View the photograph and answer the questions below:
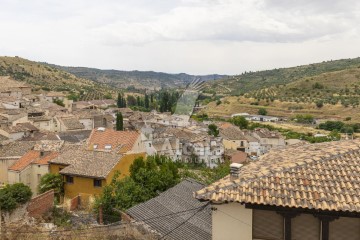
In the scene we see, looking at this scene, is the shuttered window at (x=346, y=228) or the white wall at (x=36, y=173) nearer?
the shuttered window at (x=346, y=228)

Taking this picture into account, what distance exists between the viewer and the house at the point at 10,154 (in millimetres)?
28078

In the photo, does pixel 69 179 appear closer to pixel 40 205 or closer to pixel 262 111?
pixel 40 205

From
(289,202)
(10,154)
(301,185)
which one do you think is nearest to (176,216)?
(301,185)

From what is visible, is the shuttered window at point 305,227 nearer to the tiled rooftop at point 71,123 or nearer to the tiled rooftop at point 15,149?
the tiled rooftop at point 15,149

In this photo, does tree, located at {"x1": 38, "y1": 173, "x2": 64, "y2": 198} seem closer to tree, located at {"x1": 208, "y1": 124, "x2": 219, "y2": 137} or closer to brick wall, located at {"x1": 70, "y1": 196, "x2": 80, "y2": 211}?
brick wall, located at {"x1": 70, "y1": 196, "x2": 80, "y2": 211}

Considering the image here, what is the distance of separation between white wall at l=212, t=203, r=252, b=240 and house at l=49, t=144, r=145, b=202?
1496 centimetres

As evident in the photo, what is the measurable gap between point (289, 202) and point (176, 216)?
25.7 feet

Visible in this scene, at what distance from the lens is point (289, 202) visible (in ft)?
26.1

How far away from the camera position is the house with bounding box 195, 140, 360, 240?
800cm

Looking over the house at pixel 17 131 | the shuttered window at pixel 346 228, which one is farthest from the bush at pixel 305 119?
the shuttered window at pixel 346 228

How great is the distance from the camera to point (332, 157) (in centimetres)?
962

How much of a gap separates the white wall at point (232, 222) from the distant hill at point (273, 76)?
121m

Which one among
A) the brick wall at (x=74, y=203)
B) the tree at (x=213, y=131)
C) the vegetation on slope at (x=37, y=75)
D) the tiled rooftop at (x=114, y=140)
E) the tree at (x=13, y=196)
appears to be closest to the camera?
the tree at (x=13, y=196)

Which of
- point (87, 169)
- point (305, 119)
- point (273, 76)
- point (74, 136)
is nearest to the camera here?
point (87, 169)
